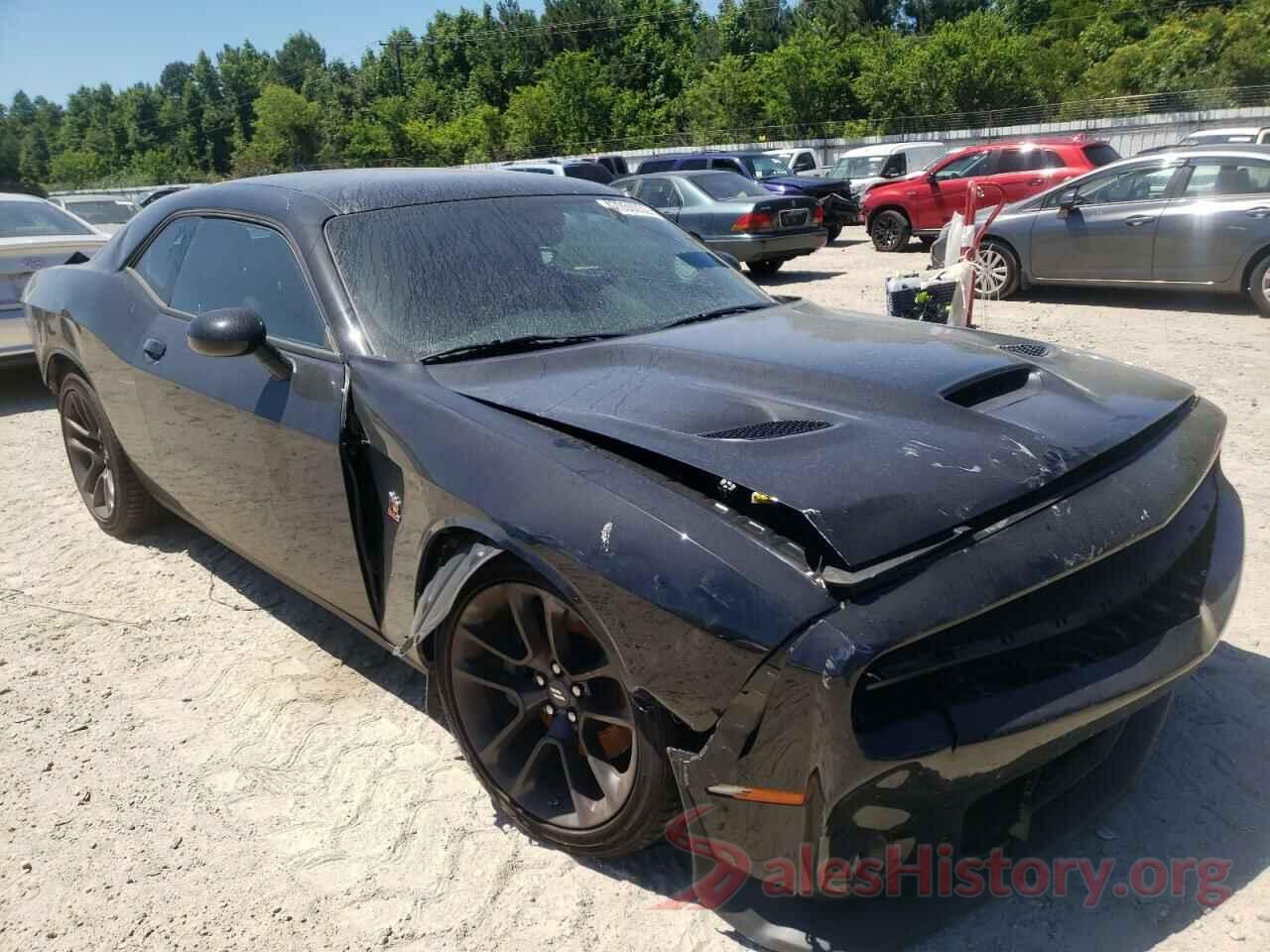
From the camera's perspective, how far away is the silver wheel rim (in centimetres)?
1050

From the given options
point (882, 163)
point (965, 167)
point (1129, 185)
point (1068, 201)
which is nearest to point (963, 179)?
point (965, 167)

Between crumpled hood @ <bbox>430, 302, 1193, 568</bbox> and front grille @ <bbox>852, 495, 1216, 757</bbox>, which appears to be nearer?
front grille @ <bbox>852, 495, 1216, 757</bbox>

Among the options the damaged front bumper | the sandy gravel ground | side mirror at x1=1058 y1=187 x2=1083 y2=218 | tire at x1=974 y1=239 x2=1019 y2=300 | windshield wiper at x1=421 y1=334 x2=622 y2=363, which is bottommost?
the sandy gravel ground

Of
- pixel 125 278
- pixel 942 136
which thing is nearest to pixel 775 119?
pixel 942 136

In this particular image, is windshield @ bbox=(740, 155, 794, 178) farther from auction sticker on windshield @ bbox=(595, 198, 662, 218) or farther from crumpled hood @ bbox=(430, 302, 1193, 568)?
crumpled hood @ bbox=(430, 302, 1193, 568)

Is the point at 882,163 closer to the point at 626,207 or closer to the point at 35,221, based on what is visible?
the point at 35,221

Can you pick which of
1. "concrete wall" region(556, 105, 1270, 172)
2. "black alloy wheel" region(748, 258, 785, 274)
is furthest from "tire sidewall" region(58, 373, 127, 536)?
"concrete wall" region(556, 105, 1270, 172)

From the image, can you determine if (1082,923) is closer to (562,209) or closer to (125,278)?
(562,209)

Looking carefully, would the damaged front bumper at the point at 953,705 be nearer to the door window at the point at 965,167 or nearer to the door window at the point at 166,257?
the door window at the point at 166,257

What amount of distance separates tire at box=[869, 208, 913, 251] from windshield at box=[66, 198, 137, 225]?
1167cm

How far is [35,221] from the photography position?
26.2 feet

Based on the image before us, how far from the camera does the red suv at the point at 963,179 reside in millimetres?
13648

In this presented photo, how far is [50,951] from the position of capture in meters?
2.25

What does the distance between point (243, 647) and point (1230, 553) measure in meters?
3.18
